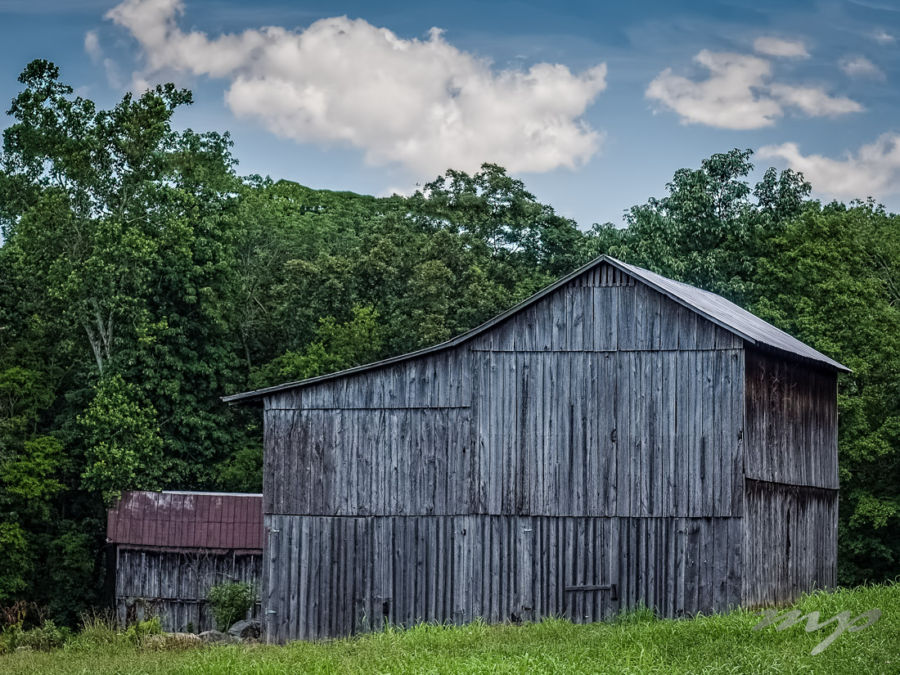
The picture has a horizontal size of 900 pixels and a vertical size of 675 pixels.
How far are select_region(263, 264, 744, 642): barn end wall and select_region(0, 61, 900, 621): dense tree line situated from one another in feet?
46.4

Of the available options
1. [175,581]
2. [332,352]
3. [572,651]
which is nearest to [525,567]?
[572,651]

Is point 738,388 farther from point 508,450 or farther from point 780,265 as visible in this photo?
point 780,265

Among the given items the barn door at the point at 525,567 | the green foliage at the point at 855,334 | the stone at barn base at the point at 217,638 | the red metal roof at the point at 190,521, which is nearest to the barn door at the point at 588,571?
the barn door at the point at 525,567

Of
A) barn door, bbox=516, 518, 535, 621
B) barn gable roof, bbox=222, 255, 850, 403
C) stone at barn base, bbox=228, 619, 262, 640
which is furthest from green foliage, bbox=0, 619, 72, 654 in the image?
barn door, bbox=516, 518, 535, 621

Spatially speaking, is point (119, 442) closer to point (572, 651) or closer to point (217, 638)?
point (217, 638)

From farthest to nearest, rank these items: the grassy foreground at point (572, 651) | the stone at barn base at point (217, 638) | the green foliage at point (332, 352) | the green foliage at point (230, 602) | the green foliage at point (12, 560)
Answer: the green foliage at point (332, 352) < the green foliage at point (12, 560) < the green foliage at point (230, 602) < the stone at barn base at point (217, 638) < the grassy foreground at point (572, 651)

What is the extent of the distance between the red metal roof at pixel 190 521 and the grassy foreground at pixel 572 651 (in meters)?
10.5

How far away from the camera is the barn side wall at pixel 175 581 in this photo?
36438 millimetres

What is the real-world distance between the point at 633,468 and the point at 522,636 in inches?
192

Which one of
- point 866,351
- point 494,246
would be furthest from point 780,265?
point 494,246

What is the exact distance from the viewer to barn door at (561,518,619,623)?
25.9 metres

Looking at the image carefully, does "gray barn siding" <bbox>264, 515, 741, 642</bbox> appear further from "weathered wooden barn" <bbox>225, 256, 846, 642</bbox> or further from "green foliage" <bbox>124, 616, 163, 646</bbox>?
"green foliage" <bbox>124, 616, 163, 646</bbox>

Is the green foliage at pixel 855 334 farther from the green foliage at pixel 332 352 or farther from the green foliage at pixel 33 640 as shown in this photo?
the green foliage at pixel 33 640

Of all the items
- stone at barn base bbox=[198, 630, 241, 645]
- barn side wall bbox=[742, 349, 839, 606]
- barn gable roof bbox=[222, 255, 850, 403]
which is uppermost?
barn gable roof bbox=[222, 255, 850, 403]
